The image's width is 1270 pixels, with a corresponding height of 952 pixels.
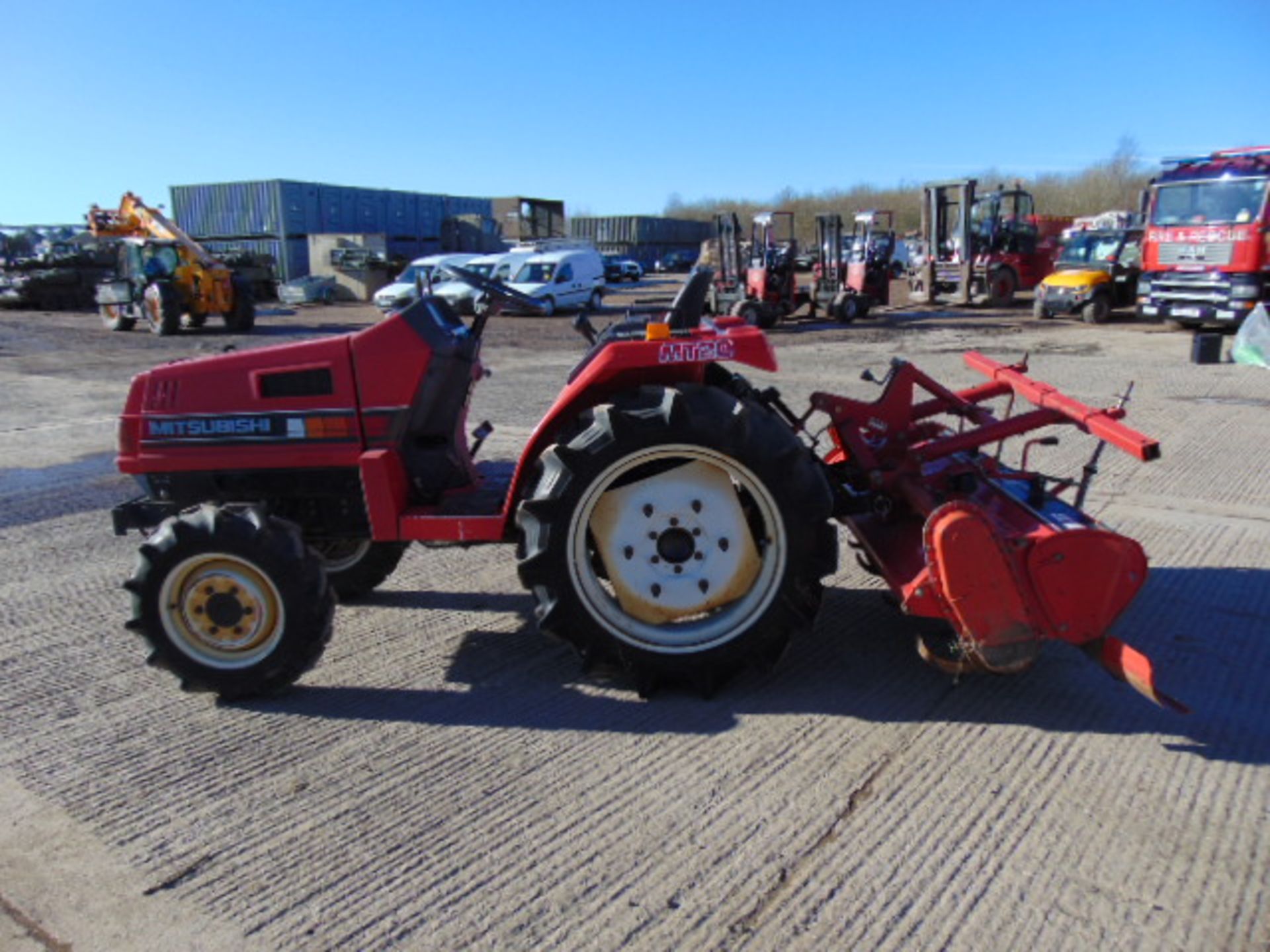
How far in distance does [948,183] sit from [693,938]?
21939 millimetres

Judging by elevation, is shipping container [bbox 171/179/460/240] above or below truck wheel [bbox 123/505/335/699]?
above

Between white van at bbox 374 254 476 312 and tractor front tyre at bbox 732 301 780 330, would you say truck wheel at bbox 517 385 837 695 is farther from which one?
white van at bbox 374 254 476 312

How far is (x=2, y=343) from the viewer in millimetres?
18281

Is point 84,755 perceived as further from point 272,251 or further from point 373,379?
point 272,251

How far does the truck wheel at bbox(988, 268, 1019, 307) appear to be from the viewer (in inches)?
922

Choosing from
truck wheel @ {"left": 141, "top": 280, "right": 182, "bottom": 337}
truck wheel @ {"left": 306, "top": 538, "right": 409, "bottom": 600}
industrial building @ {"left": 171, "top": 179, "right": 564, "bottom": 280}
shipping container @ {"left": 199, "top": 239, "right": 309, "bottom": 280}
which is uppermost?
industrial building @ {"left": 171, "top": 179, "right": 564, "bottom": 280}

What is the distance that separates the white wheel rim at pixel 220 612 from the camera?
3477mm

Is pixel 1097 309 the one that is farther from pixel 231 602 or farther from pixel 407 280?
pixel 231 602

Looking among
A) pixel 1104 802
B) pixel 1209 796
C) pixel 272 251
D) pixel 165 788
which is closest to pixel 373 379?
pixel 165 788

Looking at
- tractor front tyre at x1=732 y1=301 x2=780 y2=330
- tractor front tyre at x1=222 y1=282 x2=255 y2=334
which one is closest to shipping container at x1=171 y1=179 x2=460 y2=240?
tractor front tyre at x1=222 y1=282 x2=255 y2=334

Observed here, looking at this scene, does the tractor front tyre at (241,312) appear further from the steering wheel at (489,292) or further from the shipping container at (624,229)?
the shipping container at (624,229)

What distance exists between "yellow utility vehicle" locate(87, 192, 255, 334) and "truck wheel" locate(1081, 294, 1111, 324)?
1791cm

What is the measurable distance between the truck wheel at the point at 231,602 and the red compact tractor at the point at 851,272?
722 inches

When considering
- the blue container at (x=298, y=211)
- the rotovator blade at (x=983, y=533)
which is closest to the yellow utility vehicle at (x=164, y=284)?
the blue container at (x=298, y=211)
